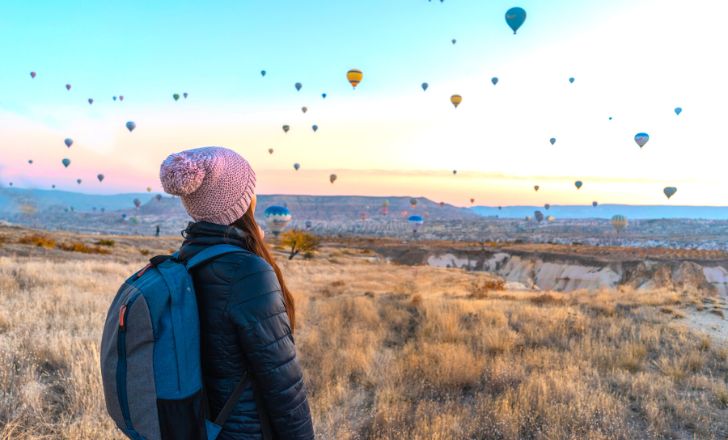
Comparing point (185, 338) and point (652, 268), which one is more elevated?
point (185, 338)

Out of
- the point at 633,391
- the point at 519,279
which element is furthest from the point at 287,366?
the point at 519,279

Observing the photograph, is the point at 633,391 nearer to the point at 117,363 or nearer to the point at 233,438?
the point at 233,438

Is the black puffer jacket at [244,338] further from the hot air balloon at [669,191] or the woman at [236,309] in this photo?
the hot air balloon at [669,191]

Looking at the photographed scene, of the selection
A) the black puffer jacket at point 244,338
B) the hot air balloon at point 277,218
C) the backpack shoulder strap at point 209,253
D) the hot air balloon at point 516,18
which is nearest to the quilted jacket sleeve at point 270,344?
the black puffer jacket at point 244,338

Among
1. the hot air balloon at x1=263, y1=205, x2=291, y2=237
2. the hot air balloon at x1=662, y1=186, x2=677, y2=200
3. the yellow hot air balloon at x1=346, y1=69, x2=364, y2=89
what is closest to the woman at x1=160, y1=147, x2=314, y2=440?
the yellow hot air balloon at x1=346, y1=69, x2=364, y2=89

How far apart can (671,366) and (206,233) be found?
7.75 meters

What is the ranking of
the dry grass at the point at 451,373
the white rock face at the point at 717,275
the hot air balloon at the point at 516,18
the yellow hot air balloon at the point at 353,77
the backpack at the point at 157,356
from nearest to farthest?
the backpack at the point at 157,356, the dry grass at the point at 451,373, the hot air balloon at the point at 516,18, the white rock face at the point at 717,275, the yellow hot air balloon at the point at 353,77

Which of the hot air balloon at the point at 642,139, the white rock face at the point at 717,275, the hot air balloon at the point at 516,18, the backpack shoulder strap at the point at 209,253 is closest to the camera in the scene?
the backpack shoulder strap at the point at 209,253

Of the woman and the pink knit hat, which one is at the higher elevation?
the pink knit hat

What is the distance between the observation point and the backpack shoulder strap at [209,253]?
1885 millimetres

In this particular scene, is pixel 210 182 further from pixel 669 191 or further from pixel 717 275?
pixel 669 191

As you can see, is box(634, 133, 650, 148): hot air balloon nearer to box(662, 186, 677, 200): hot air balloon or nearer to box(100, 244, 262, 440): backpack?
box(662, 186, 677, 200): hot air balloon

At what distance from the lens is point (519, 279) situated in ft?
148

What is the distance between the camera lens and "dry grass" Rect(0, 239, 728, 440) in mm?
4781
